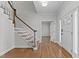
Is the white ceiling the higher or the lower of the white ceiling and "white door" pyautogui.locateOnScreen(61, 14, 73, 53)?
the higher

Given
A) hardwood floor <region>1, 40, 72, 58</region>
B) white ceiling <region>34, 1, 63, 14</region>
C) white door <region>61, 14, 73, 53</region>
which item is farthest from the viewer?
white ceiling <region>34, 1, 63, 14</region>

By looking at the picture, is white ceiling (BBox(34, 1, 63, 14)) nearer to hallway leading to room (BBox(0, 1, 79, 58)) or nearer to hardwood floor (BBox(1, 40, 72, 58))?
hallway leading to room (BBox(0, 1, 79, 58))

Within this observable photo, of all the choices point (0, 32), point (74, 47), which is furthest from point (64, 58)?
point (0, 32)

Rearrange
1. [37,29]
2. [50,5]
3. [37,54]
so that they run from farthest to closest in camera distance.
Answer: [37,29] < [50,5] < [37,54]

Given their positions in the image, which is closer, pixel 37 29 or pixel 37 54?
pixel 37 54

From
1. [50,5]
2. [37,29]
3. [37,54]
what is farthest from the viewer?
[37,29]

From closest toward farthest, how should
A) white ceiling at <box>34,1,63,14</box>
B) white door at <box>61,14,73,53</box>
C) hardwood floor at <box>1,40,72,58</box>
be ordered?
hardwood floor at <box>1,40,72,58</box>
white door at <box>61,14,73,53</box>
white ceiling at <box>34,1,63,14</box>

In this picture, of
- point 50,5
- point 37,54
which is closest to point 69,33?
point 37,54

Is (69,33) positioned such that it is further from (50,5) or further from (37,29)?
(37,29)

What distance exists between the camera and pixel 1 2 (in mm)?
6363

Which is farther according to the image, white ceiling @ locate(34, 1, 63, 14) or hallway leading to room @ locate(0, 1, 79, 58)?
white ceiling @ locate(34, 1, 63, 14)

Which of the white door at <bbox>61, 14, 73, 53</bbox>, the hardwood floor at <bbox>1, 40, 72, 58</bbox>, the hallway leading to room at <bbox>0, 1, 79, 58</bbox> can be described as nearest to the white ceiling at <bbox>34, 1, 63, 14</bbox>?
the hallway leading to room at <bbox>0, 1, 79, 58</bbox>

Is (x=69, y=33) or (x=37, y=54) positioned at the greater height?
(x=69, y=33)

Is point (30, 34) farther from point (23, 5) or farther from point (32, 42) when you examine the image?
point (23, 5)
